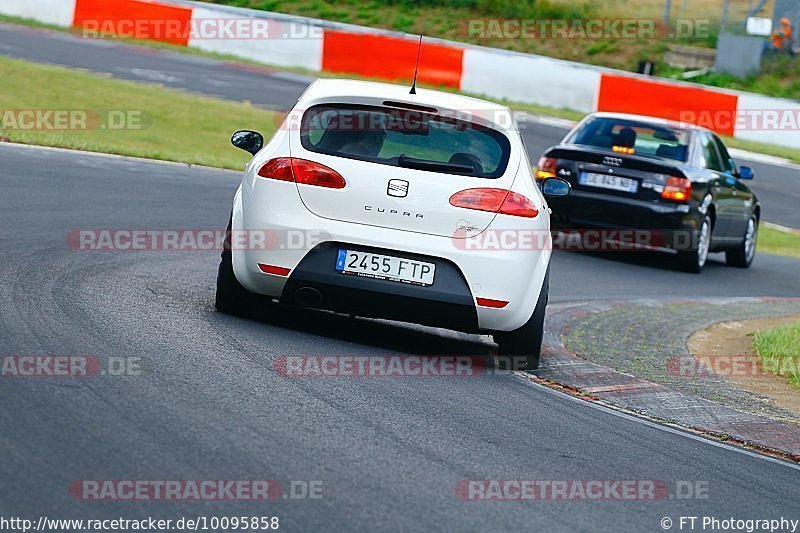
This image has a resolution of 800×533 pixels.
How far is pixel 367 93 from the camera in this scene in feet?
27.2

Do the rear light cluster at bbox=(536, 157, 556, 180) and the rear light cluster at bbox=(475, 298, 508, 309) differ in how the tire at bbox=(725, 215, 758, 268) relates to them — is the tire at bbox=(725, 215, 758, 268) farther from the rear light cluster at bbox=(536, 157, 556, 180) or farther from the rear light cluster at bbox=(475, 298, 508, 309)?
the rear light cluster at bbox=(475, 298, 508, 309)

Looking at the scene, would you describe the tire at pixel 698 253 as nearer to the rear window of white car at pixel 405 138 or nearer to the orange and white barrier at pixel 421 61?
the rear window of white car at pixel 405 138

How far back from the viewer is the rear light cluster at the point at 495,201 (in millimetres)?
7922

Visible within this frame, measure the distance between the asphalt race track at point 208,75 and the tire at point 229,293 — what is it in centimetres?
1474

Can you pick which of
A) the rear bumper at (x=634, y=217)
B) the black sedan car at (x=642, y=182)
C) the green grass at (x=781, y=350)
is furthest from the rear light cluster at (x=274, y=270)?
the rear bumper at (x=634, y=217)

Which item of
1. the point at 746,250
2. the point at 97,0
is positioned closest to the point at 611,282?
the point at 746,250

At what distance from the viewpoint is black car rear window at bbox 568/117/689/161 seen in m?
15.3

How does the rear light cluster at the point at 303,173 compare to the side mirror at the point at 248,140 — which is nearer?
the rear light cluster at the point at 303,173

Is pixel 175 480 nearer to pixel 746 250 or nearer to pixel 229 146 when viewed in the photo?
pixel 746 250

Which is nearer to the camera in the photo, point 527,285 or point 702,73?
point 527,285

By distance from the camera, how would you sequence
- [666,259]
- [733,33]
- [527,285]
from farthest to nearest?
[733,33] → [666,259] → [527,285]

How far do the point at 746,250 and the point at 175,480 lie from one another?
13.5 metres

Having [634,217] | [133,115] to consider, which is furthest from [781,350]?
[133,115]

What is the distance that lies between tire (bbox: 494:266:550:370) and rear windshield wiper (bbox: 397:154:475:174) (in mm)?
838
